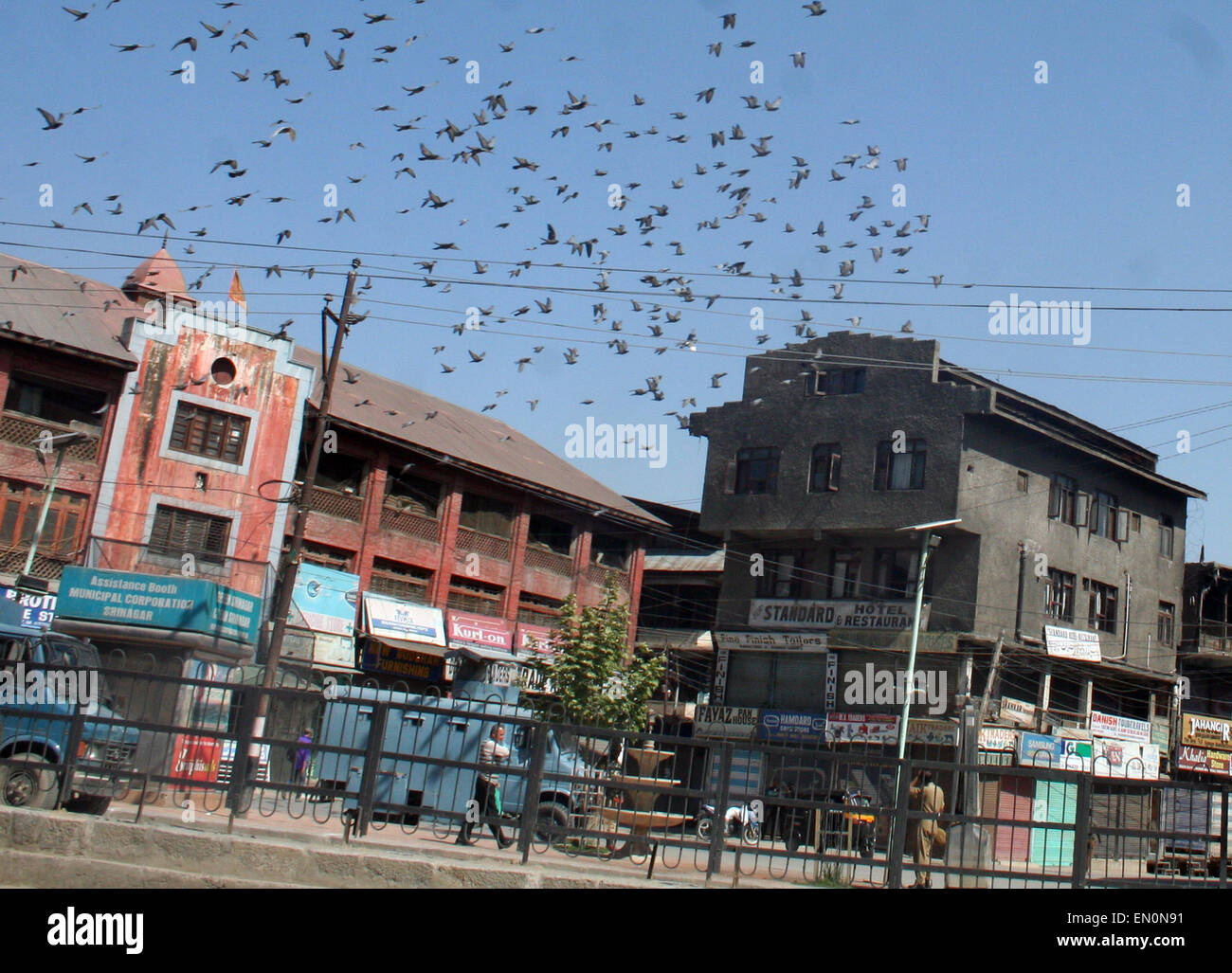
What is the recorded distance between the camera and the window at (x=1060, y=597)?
130ft

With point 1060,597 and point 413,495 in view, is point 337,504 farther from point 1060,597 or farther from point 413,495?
point 1060,597

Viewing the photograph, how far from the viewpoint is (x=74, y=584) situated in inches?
933

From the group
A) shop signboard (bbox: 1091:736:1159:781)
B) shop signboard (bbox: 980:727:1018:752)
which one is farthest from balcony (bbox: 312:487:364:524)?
shop signboard (bbox: 1091:736:1159:781)

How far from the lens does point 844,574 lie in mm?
40844

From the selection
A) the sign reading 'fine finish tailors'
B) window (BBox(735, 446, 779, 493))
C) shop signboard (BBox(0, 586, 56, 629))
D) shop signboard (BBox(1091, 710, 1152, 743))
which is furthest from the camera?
window (BBox(735, 446, 779, 493))

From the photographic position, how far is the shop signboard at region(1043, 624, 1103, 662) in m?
38.5

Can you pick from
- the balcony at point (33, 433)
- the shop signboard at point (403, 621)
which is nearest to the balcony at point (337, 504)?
the shop signboard at point (403, 621)

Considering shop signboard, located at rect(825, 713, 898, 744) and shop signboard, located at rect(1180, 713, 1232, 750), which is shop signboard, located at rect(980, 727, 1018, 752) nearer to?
shop signboard, located at rect(825, 713, 898, 744)

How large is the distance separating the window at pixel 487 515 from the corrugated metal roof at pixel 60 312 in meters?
11.6

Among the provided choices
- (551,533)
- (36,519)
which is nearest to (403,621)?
(551,533)

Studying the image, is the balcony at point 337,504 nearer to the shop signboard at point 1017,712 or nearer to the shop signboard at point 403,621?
the shop signboard at point 403,621

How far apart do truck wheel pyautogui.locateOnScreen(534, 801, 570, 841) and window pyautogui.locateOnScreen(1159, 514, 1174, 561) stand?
3864 centimetres
